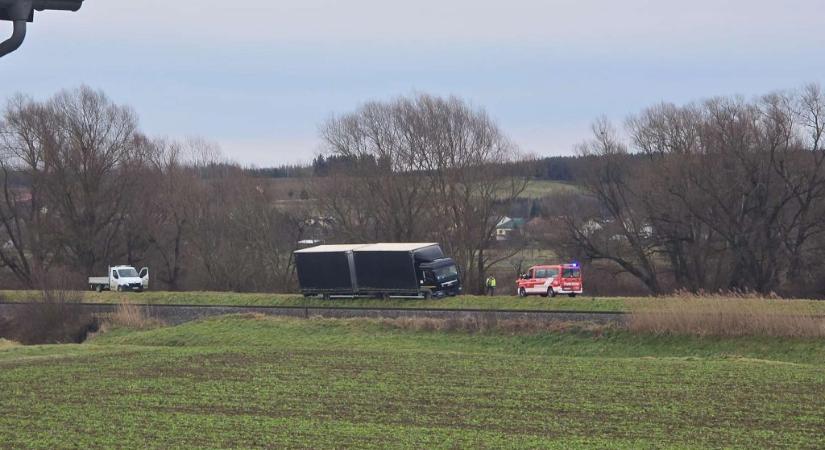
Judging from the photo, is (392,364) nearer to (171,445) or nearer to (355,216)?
(171,445)

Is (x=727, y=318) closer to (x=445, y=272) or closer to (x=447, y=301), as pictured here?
(x=447, y=301)

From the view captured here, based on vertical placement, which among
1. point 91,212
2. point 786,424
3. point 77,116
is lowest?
point 786,424

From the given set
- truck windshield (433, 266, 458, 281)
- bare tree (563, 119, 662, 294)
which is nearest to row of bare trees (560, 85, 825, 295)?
bare tree (563, 119, 662, 294)

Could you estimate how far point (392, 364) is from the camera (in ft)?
98.1

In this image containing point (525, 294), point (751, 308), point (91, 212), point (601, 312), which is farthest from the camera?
point (91, 212)

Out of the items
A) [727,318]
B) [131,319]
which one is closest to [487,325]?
[727,318]

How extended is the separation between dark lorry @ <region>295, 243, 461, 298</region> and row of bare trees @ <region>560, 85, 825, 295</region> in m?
20.2

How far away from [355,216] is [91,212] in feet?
62.2

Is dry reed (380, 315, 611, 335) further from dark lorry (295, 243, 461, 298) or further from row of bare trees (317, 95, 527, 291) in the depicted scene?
row of bare trees (317, 95, 527, 291)

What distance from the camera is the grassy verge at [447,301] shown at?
3834 centimetres

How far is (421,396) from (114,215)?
61554 mm

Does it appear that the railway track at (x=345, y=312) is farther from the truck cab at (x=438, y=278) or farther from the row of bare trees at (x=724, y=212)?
the row of bare trees at (x=724, y=212)

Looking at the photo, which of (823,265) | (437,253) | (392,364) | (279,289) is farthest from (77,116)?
(392,364)

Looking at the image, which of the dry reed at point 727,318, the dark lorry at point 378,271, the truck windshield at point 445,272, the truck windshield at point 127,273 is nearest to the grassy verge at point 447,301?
the dry reed at point 727,318
